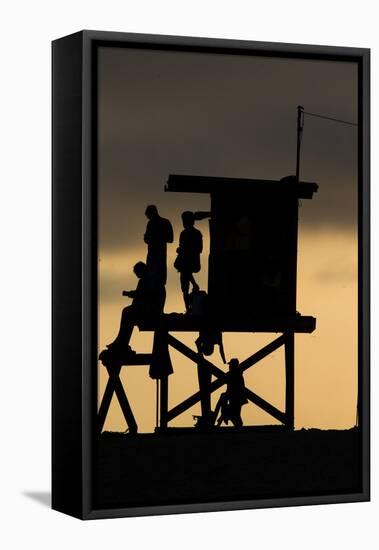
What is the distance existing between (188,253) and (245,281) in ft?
1.67

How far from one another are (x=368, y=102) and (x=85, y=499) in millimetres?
3364

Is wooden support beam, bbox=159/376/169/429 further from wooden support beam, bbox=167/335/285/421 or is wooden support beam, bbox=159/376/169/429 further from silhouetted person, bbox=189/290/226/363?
silhouetted person, bbox=189/290/226/363

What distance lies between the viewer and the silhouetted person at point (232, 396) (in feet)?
41.0

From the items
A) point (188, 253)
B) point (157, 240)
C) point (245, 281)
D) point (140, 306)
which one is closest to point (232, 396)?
point (245, 281)

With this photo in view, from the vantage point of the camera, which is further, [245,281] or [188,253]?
[245,281]

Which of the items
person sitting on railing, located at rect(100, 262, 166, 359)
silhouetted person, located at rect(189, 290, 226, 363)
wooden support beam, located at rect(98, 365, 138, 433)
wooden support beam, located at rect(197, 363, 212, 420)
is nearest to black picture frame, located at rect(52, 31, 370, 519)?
wooden support beam, located at rect(98, 365, 138, 433)

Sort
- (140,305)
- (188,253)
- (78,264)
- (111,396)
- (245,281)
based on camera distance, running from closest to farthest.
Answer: (78,264)
(111,396)
(140,305)
(188,253)
(245,281)

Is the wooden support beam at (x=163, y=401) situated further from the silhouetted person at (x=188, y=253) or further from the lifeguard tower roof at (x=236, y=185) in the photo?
the lifeguard tower roof at (x=236, y=185)

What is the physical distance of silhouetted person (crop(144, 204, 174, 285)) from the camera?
12.2 m

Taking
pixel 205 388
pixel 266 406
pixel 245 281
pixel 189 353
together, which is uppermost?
pixel 245 281

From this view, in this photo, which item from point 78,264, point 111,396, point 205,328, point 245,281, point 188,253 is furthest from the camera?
point 245,281

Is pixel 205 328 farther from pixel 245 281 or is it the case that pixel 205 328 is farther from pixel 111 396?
pixel 111 396

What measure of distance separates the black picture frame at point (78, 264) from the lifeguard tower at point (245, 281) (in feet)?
1.66

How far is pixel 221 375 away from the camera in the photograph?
41.0ft
